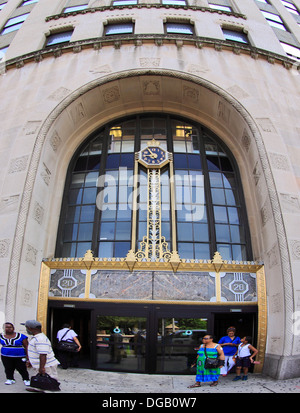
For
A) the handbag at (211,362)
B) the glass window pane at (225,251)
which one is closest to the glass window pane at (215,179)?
the glass window pane at (225,251)

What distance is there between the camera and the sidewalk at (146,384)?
691cm

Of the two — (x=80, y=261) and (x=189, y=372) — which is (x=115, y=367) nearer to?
(x=189, y=372)

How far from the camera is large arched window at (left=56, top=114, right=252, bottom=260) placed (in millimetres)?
11141

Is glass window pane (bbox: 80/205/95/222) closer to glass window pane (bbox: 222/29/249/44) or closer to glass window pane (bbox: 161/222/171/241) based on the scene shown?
glass window pane (bbox: 161/222/171/241)

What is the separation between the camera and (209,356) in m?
6.78

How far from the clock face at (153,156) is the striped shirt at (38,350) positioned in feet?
27.3

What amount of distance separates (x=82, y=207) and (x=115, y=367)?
233 inches

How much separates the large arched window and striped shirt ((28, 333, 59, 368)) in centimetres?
560

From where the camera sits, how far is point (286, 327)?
27.6 ft

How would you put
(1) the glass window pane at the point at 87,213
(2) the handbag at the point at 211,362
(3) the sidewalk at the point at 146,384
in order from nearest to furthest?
1. (2) the handbag at the point at 211,362
2. (3) the sidewalk at the point at 146,384
3. (1) the glass window pane at the point at 87,213

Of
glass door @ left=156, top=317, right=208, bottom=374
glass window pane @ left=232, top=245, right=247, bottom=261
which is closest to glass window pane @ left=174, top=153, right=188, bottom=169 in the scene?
glass window pane @ left=232, top=245, right=247, bottom=261

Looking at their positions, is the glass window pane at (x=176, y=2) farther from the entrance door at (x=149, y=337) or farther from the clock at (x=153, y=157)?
the entrance door at (x=149, y=337)

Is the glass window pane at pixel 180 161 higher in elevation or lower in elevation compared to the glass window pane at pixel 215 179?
higher

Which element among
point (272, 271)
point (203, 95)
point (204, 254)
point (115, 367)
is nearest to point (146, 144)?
point (203, 95)
